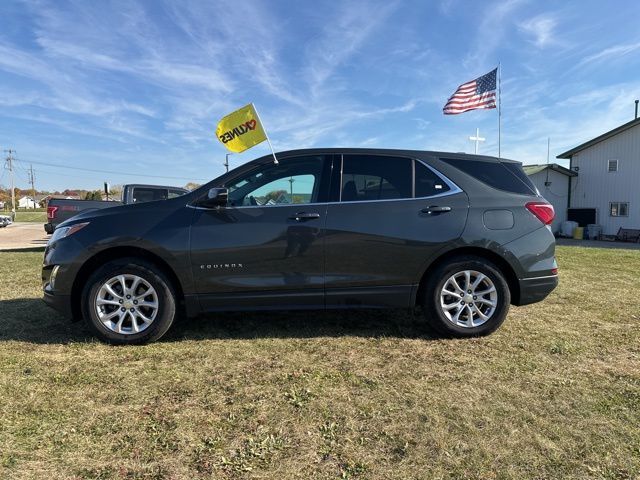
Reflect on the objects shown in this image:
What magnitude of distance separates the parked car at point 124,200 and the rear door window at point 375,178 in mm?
6892

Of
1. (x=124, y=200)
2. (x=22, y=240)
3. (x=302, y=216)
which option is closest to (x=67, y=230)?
(x=302, y=216)

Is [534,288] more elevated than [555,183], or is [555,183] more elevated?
[555,183]

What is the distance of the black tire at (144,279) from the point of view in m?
3.81

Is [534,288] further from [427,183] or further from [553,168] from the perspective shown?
[553,168]

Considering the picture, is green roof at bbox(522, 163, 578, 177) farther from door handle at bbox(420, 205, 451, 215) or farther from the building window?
door handle at bbox(420, 205, 451, 215)

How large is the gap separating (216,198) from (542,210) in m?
2.99

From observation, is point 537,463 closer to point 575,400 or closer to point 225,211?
point 575,400

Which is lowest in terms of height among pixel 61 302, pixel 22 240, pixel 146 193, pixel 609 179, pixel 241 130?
pixel 22 240

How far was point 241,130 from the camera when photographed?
15.5 feet

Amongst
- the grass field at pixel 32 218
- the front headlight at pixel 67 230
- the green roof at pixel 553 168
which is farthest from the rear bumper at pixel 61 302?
the grass field at pixel 32 218

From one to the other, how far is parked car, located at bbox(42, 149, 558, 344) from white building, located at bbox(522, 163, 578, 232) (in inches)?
902

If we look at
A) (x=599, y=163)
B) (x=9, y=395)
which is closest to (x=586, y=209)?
(x=599, y=163)

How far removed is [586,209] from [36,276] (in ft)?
86.2

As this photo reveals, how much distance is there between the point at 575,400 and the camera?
2826 millimetres
